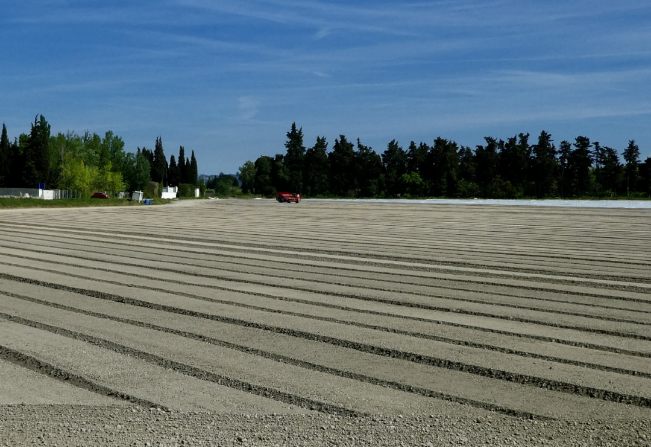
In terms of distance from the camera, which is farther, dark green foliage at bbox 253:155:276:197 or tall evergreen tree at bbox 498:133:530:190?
dark green foliage at bbox 253:155:276:197

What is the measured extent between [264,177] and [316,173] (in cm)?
1634

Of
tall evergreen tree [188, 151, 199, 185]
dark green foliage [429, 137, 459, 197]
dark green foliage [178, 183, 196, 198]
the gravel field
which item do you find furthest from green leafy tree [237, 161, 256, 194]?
the gravel field

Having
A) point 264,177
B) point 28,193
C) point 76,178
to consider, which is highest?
point 264,177

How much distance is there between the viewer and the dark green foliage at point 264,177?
330 ft

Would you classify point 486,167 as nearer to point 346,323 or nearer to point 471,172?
point 471,172

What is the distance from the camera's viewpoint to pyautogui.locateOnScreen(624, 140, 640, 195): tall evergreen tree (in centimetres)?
6962

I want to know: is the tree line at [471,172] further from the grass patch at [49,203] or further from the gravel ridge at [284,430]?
the gravel ridge at [284,430]

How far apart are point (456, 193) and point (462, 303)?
2668 inches

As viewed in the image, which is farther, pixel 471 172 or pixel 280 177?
pixel 280 177

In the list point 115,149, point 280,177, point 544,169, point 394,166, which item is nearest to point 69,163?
point 115,149

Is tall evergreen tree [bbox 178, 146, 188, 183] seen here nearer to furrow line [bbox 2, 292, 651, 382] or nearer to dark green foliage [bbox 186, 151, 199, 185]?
dark green foliage [bbox 186, 151, 199, 185]

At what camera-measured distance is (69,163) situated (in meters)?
70.5

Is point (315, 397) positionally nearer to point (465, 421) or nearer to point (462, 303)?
point (465, 421)

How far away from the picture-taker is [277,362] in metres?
4.75
